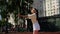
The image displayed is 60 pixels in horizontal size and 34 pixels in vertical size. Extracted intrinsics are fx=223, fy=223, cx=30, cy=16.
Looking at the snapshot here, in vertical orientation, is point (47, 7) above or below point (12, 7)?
above

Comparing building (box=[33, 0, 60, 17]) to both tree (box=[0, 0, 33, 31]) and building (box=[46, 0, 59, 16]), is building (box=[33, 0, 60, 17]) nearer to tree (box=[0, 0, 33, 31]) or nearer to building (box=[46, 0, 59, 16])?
building (box=[46, 0, 59, 16])

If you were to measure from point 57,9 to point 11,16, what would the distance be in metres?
6.40

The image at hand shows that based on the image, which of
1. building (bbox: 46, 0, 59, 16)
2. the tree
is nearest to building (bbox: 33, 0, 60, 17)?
building (bbox: 46, 0, 59, 16)

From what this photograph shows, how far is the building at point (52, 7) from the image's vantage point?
21.9 meters

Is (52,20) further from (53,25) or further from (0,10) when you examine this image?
(0,10)

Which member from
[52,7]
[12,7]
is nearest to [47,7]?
[52,7]

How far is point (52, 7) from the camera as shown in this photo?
22.5 metres

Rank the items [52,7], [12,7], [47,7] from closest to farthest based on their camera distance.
Result: [12,7], [52,7], [47,7]

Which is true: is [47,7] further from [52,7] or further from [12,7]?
[12,7]

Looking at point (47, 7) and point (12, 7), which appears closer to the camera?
point (12, 7)

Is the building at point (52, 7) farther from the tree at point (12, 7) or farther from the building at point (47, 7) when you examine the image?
the tree at point (12, 7)

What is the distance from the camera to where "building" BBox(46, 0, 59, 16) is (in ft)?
71.7

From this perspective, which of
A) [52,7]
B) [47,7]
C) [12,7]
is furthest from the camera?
[47,7]

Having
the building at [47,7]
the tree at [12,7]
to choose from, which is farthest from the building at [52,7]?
the tree at [12,7]
